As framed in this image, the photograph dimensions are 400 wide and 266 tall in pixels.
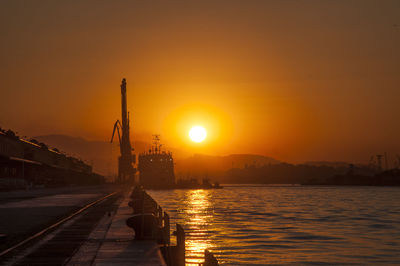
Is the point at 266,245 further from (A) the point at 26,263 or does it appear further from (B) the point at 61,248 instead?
(A) the point at 26,263

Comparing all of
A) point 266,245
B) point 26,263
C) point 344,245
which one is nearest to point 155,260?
point 26,263

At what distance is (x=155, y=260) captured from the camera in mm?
15719

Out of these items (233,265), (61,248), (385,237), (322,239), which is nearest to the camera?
(61,248)

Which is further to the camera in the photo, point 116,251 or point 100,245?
point 100,245

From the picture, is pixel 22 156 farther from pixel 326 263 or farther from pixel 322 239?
pixel 326 263

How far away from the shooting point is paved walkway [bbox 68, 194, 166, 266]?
611 inches

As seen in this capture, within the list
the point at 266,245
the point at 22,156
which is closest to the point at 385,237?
the point at 266,245

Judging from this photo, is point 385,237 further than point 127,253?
Yes

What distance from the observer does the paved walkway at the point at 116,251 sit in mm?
15516

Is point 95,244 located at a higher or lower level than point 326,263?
higher

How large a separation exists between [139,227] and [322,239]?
23.3 meters

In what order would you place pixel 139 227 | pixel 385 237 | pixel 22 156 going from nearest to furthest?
pixel 139 227 → pixel 385 237 → pixel 22 156

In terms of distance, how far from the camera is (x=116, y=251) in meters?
17.6

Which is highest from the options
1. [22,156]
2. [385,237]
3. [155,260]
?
[22,156]
